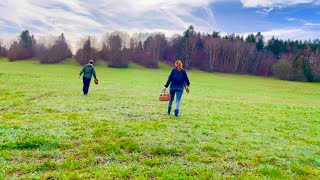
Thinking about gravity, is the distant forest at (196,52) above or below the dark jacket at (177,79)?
above

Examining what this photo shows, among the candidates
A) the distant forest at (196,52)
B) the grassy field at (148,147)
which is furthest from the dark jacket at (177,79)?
the distant forest at (196,52)

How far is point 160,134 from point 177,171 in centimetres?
380

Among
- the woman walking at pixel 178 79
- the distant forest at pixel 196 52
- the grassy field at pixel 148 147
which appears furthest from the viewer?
the distant forest at pixel 196 52

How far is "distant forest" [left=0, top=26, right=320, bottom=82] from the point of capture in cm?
10756

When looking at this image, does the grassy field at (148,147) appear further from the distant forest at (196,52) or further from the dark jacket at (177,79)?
the distant forest at (196,52)

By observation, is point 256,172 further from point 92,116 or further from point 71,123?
point 92,116

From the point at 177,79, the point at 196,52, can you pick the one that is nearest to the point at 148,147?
the point at 177,79

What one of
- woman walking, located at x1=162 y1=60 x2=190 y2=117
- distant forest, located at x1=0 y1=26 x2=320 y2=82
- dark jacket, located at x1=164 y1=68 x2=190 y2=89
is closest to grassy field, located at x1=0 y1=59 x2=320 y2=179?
woman walking, located at x1=162 y1=60 x2=190 y2=117

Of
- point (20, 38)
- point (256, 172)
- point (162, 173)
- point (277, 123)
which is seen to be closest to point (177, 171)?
point (162, 173)

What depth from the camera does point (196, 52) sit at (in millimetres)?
122750

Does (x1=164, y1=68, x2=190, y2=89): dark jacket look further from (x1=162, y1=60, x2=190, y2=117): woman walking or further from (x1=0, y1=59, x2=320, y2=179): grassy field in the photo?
(x1=0, y1=59, x2=320, y2=179): grassy field

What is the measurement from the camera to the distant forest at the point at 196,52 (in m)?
108

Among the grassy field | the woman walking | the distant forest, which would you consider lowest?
the grassy field

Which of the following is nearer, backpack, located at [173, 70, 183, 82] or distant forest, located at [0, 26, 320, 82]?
backpack, located at [173, 70, 183, 82]
